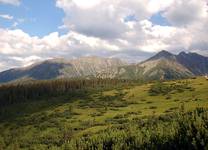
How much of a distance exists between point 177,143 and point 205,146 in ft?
41.2

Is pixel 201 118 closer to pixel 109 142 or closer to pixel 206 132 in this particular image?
pixel 206 132

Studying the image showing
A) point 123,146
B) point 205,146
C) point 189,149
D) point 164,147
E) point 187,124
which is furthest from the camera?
point 123,146

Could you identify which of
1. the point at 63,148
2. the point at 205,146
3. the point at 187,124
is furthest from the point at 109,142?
the point at 205,146

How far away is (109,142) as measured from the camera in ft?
466

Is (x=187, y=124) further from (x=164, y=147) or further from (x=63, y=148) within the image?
(x=63, y=148)

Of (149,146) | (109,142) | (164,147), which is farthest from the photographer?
(109,142)

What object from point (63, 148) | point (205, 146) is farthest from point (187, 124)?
point (63, 148)

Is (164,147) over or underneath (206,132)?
underneath

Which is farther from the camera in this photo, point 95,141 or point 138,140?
point 95,141

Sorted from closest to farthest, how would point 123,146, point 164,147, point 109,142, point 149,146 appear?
point 164,147, point 149,146, point 123,146, point 109,142

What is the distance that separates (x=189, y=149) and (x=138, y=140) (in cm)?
5078

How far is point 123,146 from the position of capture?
122438mm

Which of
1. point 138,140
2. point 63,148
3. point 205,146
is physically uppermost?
point 205,146

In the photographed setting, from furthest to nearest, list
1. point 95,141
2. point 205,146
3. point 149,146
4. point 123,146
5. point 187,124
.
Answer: point 95,141 < point 123,146 < point 149,146 < point 187,124 < point 205,146
